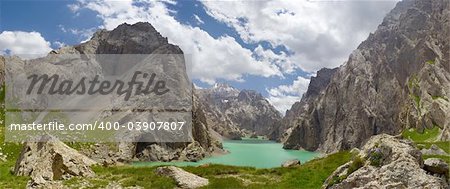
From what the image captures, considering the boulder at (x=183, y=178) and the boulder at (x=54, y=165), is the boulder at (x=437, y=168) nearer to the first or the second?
the boulder at (x=183, y=178)

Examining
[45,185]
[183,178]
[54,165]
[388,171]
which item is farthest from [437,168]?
[54,165]

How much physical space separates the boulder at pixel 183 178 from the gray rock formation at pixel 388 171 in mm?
12378

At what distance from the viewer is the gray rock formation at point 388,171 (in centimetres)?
1927

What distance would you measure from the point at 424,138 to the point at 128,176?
496 feet

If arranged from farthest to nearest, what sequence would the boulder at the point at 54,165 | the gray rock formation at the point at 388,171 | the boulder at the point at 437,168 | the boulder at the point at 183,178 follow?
the boulder at the point at 54,165
the boulder at the point at 183,178
the boulder at the point at 437,168
the gray rock formation at the point at 388,171

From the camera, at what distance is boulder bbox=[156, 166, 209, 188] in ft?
104

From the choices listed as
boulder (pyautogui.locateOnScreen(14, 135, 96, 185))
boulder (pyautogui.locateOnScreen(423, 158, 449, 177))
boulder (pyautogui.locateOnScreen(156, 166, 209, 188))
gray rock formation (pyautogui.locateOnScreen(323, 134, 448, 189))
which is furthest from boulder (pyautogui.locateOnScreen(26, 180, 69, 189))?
boulder (pyautogui.locateOnScreen(423, 158, 449, 177))

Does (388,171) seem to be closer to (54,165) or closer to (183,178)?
(183,178)

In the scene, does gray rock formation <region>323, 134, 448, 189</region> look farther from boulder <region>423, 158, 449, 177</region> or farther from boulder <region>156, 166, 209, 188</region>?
boulder <region>156, 166, 209, 188</region>

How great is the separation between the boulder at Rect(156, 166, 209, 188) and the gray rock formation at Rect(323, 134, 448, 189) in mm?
12378

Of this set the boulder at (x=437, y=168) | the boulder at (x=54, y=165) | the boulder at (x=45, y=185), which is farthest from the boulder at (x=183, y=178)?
the boulder at (x=437, y=168)

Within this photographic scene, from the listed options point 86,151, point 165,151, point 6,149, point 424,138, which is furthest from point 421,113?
point 6,149

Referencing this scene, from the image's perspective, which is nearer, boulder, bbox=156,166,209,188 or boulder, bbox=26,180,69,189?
boulder, bbox=156,166,209,188

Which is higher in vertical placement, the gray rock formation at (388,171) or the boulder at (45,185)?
the gray rock formation at (388,171)
